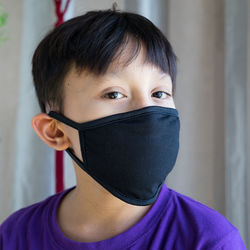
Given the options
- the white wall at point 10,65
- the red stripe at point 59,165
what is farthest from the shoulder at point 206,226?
the white wall at point 10,65

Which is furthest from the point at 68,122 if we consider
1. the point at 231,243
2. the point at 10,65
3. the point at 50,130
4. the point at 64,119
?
the point at 10,65

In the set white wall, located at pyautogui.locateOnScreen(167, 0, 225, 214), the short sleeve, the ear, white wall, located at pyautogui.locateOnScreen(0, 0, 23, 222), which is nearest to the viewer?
the short sleeve

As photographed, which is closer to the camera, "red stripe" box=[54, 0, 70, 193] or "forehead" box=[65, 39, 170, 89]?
"forehead" box=[65, 39, 170, 89]

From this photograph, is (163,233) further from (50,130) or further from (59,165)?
(59,165)

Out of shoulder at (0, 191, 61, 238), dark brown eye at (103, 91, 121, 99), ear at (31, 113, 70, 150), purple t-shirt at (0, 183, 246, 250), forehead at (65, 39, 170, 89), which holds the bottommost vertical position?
shoulder at (0, 191, 61, 238)

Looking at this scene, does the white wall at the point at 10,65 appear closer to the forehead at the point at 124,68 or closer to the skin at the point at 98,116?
the skin at the point at 98,116

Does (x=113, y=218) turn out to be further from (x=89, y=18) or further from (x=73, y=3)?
(x=73, y=3)

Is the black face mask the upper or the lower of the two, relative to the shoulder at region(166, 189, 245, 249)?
upper

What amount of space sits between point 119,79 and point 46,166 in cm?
80

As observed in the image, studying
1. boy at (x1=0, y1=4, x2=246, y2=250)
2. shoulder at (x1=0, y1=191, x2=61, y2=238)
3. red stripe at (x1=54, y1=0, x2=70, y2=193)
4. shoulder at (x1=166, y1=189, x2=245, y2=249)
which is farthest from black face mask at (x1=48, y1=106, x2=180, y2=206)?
red stripe at (x1=54, y1=0, x2=70, y2=193)

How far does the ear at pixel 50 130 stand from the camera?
95 cm

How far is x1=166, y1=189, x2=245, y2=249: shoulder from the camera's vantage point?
792 millimetres

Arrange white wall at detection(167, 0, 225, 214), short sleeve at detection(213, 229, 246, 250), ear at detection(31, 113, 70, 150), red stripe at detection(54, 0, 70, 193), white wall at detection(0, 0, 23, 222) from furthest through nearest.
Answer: white wall at detection(0, 0, 23, 222), red stripe at detection(54, 0, 70, 193), white wall at detection(167, 0, 225, 214), ear at detection(31, 113, 70, 150), short sleeve at detection(213, 229, 246, 250)

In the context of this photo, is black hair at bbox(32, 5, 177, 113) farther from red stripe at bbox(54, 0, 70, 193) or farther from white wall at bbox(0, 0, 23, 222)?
white wall at bbox(0, 0, 23, 222)
